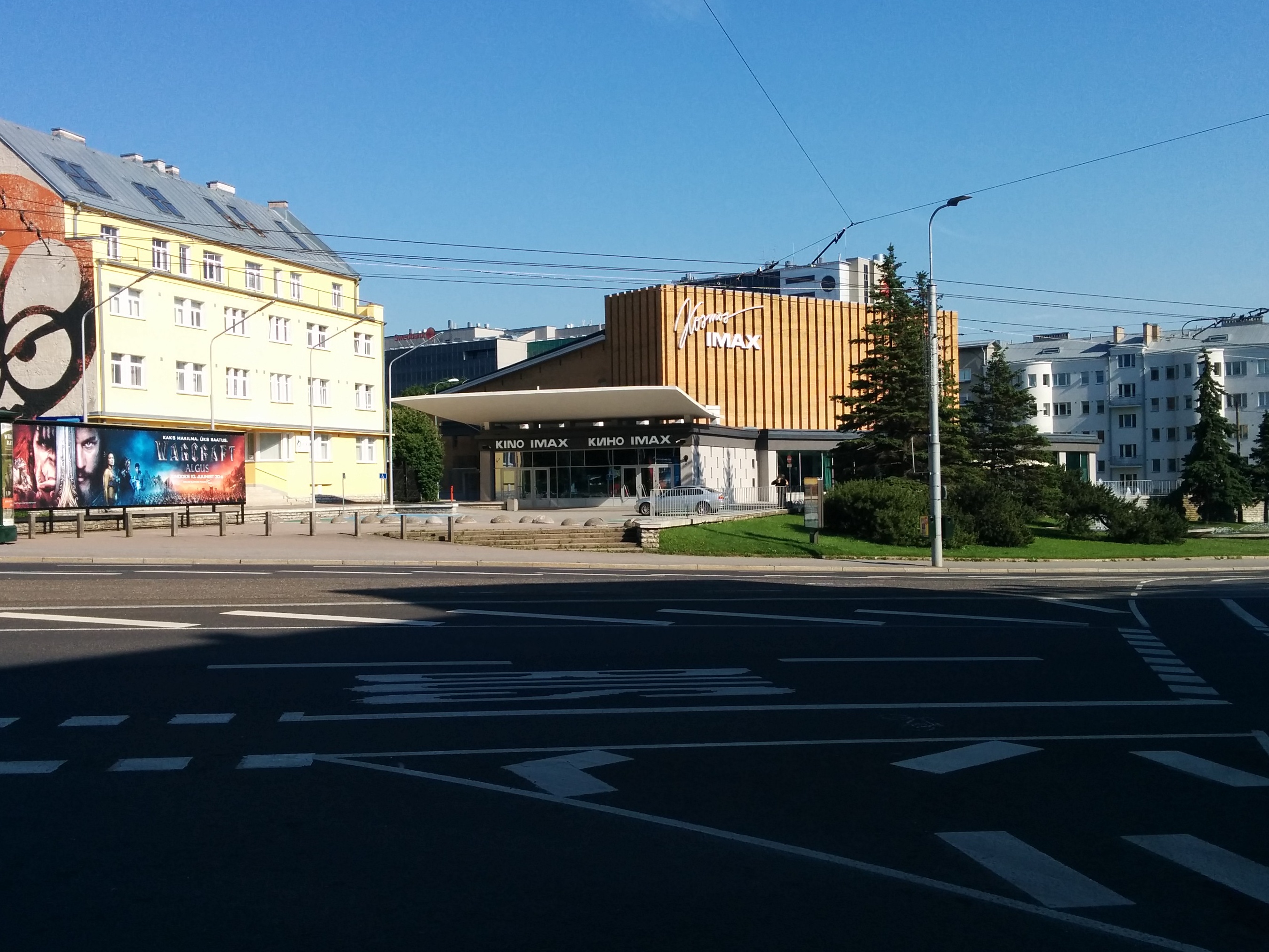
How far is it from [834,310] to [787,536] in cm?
3393

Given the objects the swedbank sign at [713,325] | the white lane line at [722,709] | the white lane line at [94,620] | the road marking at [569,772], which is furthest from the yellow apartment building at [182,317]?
the road marking at [569,772]

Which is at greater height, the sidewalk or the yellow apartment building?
the yellow apartment building

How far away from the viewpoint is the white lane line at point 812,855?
5215 mm

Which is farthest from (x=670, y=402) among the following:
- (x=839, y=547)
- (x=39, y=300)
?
(x=39, y=300)

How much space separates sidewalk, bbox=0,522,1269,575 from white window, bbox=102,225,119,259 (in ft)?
56.7

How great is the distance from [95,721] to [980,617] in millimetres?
13502

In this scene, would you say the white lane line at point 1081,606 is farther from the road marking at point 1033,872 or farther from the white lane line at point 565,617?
the road marking at point 1033,872

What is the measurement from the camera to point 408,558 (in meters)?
30.8

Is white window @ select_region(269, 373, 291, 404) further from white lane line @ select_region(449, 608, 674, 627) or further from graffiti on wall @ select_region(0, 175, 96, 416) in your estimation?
white lane line @ select_region(449, 608, 674, 627)

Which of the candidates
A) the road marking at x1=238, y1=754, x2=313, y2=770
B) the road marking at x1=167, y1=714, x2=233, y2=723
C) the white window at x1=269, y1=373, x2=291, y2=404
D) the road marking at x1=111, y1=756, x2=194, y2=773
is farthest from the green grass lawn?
the road marking at x1=111, y1=756, x2=194, y2=773

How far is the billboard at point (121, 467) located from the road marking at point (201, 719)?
25848 mm

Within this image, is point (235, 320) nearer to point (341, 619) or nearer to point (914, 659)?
point (341, 619)

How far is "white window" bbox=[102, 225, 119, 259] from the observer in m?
49.9

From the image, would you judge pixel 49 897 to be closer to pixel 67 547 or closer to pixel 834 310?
pixel 67 547
